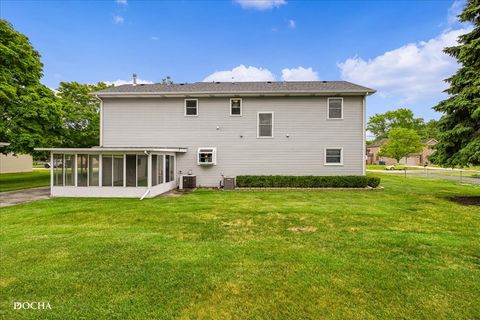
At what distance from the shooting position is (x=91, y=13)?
17109mm

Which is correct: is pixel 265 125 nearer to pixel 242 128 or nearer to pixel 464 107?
pixel 242 128

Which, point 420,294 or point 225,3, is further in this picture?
point 225,3

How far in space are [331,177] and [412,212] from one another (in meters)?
5.52

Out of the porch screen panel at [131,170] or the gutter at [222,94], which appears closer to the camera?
the porch screen panel at [131,170]

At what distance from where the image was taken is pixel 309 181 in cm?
1333

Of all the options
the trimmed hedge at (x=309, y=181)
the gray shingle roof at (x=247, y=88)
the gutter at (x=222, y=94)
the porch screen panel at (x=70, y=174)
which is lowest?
the trimmed hedge at (x=309, y=181)

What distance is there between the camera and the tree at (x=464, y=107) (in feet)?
29.3

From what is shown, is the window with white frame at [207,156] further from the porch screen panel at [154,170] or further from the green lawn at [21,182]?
the green lawn at [21,182]

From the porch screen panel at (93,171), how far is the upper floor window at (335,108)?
42.3 feet

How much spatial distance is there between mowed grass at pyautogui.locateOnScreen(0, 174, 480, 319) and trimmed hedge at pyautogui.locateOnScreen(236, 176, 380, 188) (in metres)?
5.70

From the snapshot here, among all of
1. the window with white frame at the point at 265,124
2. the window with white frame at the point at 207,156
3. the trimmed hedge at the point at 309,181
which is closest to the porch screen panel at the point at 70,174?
the window with white frame at the point at 207,156

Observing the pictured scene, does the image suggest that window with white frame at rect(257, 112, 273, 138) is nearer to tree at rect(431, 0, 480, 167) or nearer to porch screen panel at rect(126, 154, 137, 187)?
porch screen panel at rect(126, 154, 137, 187)

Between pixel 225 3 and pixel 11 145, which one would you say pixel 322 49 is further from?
pixel 11 145

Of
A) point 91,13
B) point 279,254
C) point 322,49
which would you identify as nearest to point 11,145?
point 91,13
